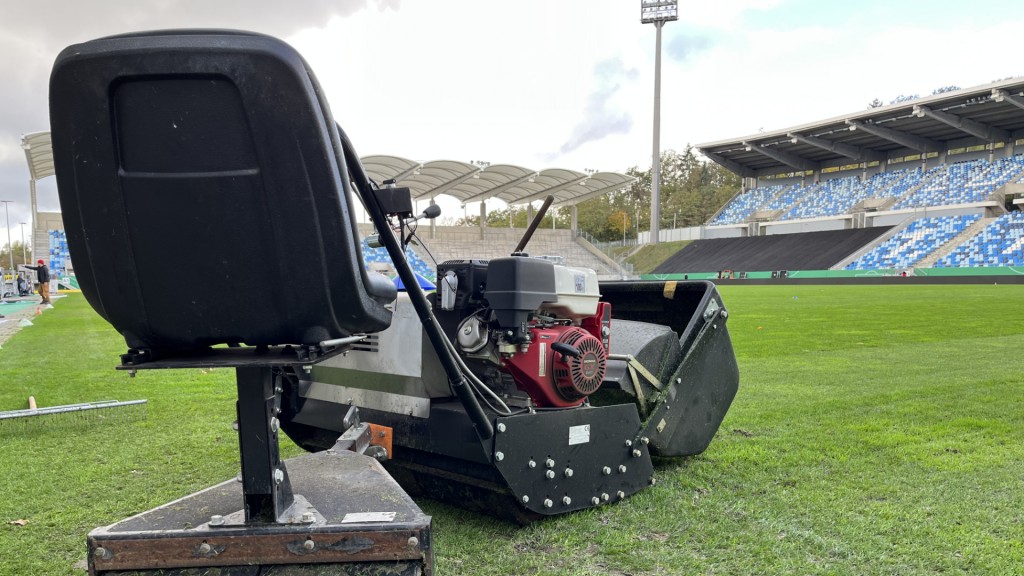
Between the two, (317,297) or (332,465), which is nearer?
(317,297)

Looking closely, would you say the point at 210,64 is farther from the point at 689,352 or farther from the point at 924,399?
the point at 924,399

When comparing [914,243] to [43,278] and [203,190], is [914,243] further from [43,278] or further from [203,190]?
[203,190]

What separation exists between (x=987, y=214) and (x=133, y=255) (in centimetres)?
4846

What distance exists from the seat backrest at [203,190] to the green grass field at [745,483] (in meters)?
1.57

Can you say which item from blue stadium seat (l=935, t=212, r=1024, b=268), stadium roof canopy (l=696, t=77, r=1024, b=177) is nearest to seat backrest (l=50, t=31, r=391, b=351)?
blue stadium seat (l=935, t=212, r=1024, b=268)

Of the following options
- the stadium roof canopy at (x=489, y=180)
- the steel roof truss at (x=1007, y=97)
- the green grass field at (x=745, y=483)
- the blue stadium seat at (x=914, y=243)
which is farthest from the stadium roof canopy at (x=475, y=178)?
the green grass field at (x=745, y=483)

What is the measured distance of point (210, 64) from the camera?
4.60ft

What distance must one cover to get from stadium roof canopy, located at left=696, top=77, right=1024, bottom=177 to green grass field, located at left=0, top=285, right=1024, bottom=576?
133ft

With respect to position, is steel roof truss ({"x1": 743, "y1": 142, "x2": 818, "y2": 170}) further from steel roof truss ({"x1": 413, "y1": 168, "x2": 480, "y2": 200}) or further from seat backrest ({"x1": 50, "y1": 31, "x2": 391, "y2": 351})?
seat backrest ({"x1": 50, "y1": 31, "x2": 391, "y2": 351})

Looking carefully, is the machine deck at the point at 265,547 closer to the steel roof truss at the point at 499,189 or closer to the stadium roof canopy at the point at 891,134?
the steel roof truss at the point at 499,189

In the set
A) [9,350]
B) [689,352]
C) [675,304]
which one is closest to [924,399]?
[675,304]

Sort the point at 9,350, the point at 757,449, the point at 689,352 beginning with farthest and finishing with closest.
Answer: the point at 9,350 → the point at 757,449 → the point at 689,352

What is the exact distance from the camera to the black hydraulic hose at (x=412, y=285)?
183cm

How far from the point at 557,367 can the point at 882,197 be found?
167ft
